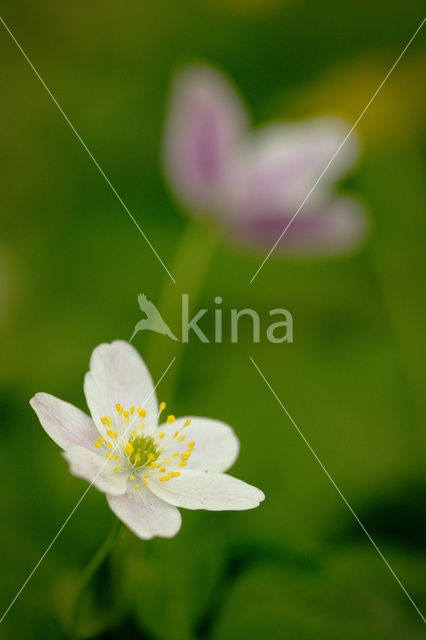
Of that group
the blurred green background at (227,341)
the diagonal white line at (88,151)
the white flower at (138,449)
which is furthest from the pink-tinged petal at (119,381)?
the diagonal white line at (88,151)

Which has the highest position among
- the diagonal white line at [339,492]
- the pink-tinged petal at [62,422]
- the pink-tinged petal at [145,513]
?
the diagonal white line at [339,492]

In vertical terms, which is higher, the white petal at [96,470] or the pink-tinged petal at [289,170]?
the pink-tinged petal at [289,170]

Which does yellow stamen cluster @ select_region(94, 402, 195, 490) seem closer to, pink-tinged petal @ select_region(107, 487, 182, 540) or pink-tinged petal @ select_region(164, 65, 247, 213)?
pink-tinged petal @ select_region(107, 487, 182, 540)

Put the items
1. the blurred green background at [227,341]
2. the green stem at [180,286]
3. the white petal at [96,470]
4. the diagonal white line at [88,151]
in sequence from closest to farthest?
the white petal at [96,470] < the blurred green background at [227,341] < the green stem at [180,286] < the diagonal white line at [88,151]

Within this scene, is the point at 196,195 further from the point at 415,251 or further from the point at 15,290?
the point at 415,251

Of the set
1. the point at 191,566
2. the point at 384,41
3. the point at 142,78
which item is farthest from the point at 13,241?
the point at 384,41

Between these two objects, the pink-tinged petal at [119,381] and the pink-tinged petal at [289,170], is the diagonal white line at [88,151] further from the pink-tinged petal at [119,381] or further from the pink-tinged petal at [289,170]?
the pink-tinged petal at [119,381]
